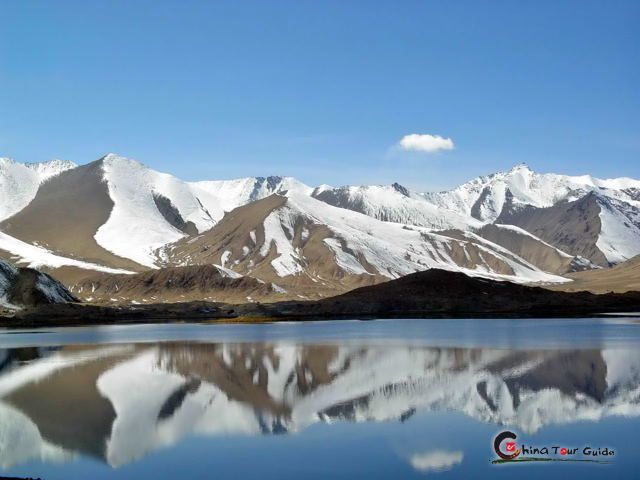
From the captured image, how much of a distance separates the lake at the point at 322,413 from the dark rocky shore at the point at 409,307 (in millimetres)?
86681

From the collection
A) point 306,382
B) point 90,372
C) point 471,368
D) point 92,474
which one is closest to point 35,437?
point 92,474

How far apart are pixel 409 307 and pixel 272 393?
4767 inches

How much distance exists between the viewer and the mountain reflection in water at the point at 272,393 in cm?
3359

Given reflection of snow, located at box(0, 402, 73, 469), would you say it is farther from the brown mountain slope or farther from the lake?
the brown mountain slope

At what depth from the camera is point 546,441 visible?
97.7ft

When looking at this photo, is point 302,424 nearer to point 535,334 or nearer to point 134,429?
point 134,429

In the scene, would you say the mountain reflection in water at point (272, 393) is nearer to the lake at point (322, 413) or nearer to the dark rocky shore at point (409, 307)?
the lake at point (322, 413)

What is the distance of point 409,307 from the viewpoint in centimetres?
16362

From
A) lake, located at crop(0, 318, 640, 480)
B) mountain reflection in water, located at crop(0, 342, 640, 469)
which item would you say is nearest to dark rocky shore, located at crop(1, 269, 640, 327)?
lake, located at crop(0, 318, 640, 480)

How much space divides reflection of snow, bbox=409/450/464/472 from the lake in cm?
7

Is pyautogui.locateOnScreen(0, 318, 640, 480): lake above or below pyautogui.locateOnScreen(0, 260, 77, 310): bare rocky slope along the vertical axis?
below

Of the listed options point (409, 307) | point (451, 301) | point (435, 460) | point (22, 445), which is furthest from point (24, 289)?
point (435, 460)

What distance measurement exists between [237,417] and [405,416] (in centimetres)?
747

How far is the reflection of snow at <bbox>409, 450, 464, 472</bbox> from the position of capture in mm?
26062
